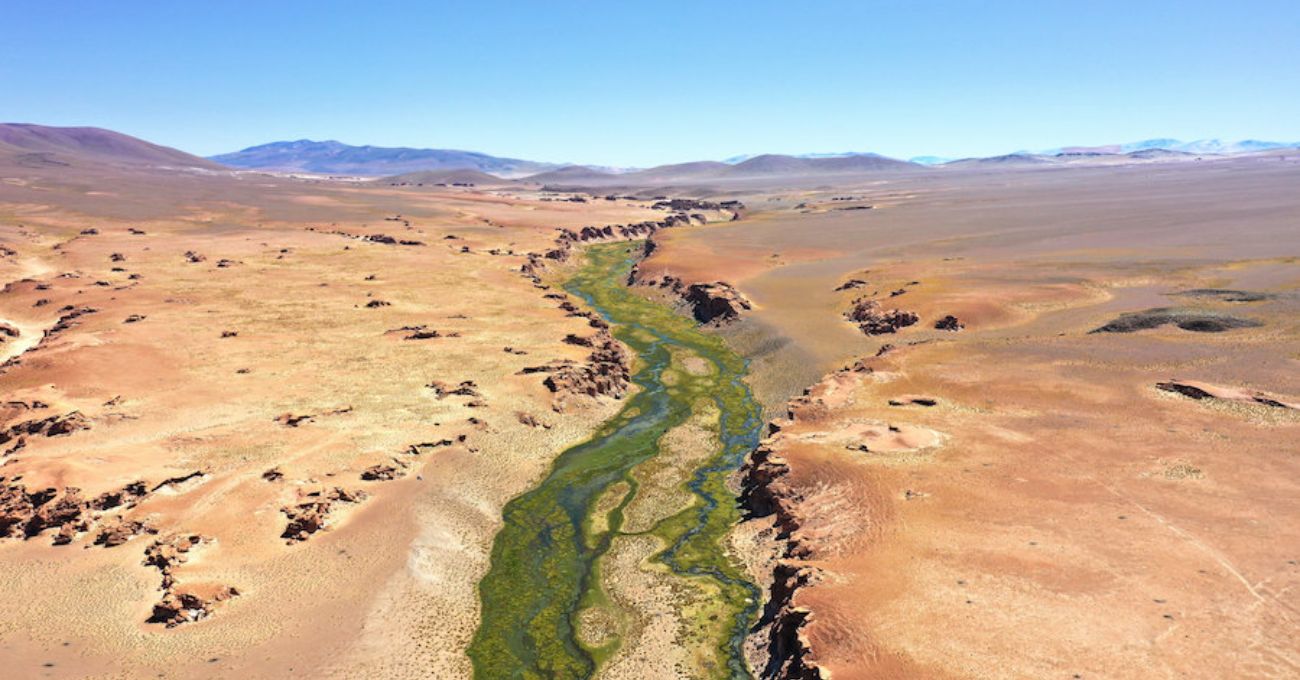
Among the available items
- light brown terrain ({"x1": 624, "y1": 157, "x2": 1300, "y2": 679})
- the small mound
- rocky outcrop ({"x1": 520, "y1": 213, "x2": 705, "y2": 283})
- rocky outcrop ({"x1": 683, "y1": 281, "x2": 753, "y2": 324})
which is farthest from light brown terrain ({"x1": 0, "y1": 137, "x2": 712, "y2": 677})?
the small mound

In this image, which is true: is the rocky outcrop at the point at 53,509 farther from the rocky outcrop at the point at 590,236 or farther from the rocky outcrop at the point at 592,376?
the rocky outcrop at the point at 590,236

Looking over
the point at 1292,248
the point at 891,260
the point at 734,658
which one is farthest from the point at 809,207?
the point at 734,658

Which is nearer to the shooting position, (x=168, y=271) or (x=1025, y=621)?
(x=1025, y=621)

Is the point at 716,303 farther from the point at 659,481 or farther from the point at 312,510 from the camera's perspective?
the point at 312,510

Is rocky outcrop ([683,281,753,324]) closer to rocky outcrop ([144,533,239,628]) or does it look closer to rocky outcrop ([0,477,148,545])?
rocky outcrop ([144,533,239,628])

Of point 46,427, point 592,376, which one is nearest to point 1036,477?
point 592,376

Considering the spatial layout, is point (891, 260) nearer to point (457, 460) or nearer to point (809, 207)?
point (457, 460)
